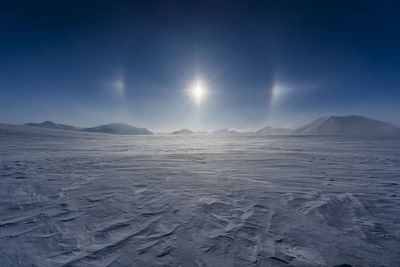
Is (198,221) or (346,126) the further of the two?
(346,126)

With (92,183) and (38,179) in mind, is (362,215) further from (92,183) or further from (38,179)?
(38,179)

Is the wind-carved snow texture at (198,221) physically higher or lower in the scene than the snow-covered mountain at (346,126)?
lower

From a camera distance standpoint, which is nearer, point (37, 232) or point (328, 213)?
point (37, 232)

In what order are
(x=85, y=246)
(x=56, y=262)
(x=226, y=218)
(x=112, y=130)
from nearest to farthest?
1. (x=56, y=262)
2. (x=85, y=246)
3. (x=226, y=218)
4. (x=112, y=130)

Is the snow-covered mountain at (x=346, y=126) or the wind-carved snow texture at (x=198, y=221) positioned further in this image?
the snow-covered mountain at (x=346, y=126)

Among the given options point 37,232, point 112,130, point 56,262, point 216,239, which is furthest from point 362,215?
point 112,130

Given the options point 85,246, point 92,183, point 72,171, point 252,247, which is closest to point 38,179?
point 72,171

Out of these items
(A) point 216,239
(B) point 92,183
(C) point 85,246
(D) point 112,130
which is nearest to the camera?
(C) point 85,246

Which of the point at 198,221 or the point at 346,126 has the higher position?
the point at 346,126

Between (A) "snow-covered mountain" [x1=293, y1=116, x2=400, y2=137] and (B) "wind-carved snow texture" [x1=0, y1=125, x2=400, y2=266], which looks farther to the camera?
(A) "snow-covered mountain" [x1=293, y1=116, x2=400, y2=137]

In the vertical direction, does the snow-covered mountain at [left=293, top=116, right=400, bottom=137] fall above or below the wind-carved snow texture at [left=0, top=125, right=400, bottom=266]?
above
